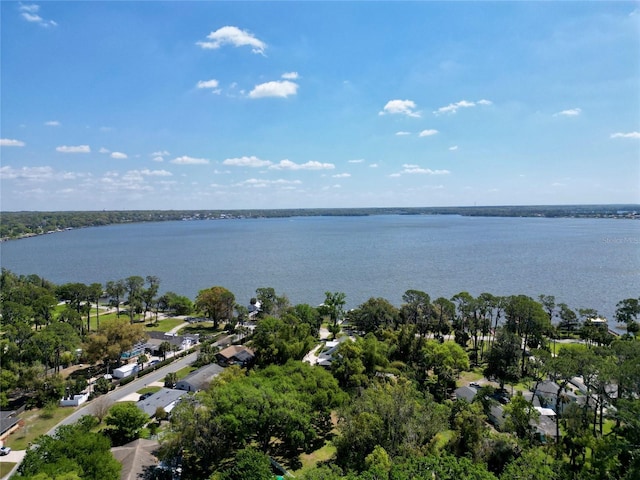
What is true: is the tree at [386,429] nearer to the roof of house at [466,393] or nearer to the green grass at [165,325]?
the roof of house at [466,393]

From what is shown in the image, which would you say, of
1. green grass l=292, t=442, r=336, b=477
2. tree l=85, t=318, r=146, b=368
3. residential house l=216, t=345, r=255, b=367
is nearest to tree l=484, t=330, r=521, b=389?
green grass l=292, t=442, r=336, b=477

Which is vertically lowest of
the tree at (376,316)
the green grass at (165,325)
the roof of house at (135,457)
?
the green grass at (165,325)

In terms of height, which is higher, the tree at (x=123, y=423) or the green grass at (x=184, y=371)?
the tree at (x=123, y=423)

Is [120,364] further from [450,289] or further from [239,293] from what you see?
[450,289]

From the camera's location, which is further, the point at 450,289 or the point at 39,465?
the point at 450,289

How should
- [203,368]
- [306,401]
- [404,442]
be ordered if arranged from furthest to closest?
1. [203,368]
2. [306,401]
3. [404,442]

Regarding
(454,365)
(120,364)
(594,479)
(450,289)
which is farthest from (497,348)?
(120,364)

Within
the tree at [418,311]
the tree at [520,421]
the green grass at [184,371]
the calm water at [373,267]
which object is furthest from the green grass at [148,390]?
the calm water at [373,267]

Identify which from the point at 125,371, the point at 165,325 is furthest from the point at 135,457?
the point at 165,325
